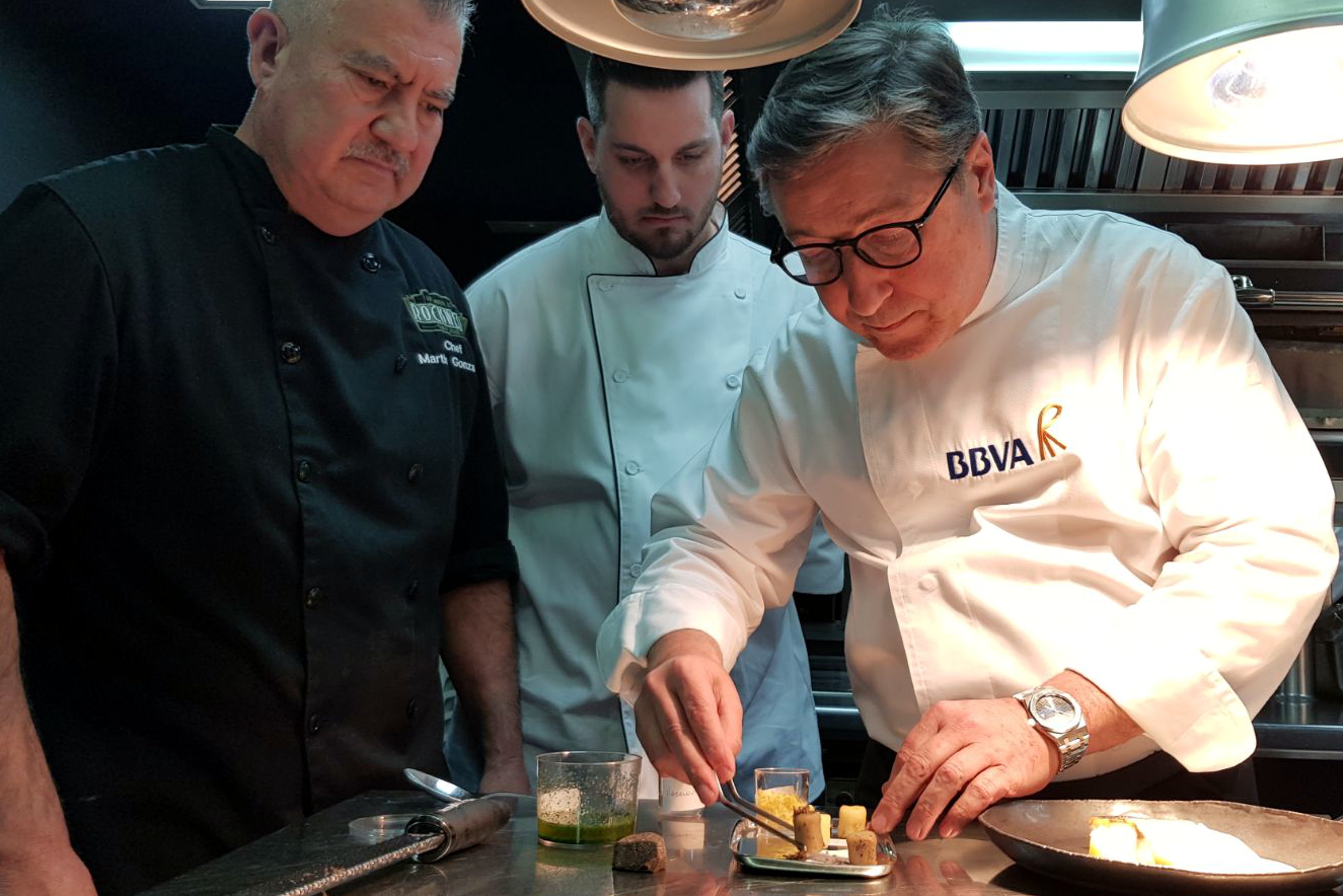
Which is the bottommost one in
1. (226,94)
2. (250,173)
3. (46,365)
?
(46,365)

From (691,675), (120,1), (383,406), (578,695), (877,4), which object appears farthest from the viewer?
(120,1)

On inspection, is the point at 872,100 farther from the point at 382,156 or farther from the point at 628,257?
the point at 628,257

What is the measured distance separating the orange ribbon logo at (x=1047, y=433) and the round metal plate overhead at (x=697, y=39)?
628 millimetres

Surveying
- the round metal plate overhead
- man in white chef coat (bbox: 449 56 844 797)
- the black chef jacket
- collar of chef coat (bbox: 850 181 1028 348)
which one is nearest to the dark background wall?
man in white chef coat (bbox: 449 56 844 797)

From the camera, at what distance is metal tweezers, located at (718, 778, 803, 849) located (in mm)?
1199

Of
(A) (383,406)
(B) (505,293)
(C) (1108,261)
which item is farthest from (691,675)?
(B) (505,293)

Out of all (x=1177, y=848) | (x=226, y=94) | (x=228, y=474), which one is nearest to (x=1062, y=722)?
(x=1177, y=848)

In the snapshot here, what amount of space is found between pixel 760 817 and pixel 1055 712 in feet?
0.98

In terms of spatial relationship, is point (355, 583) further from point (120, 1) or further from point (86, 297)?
point (120, 1)

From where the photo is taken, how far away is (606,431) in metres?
2.20

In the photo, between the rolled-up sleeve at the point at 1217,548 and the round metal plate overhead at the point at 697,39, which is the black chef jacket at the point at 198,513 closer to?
the round metal plate overhead at the point at 697,39

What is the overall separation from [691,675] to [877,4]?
1.36 m

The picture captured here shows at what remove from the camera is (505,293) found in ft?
7.61

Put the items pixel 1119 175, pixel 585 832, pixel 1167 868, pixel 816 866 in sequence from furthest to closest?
pixel 1119 175
pixel 585 832
pixel 816 866
pixel 1167 868
